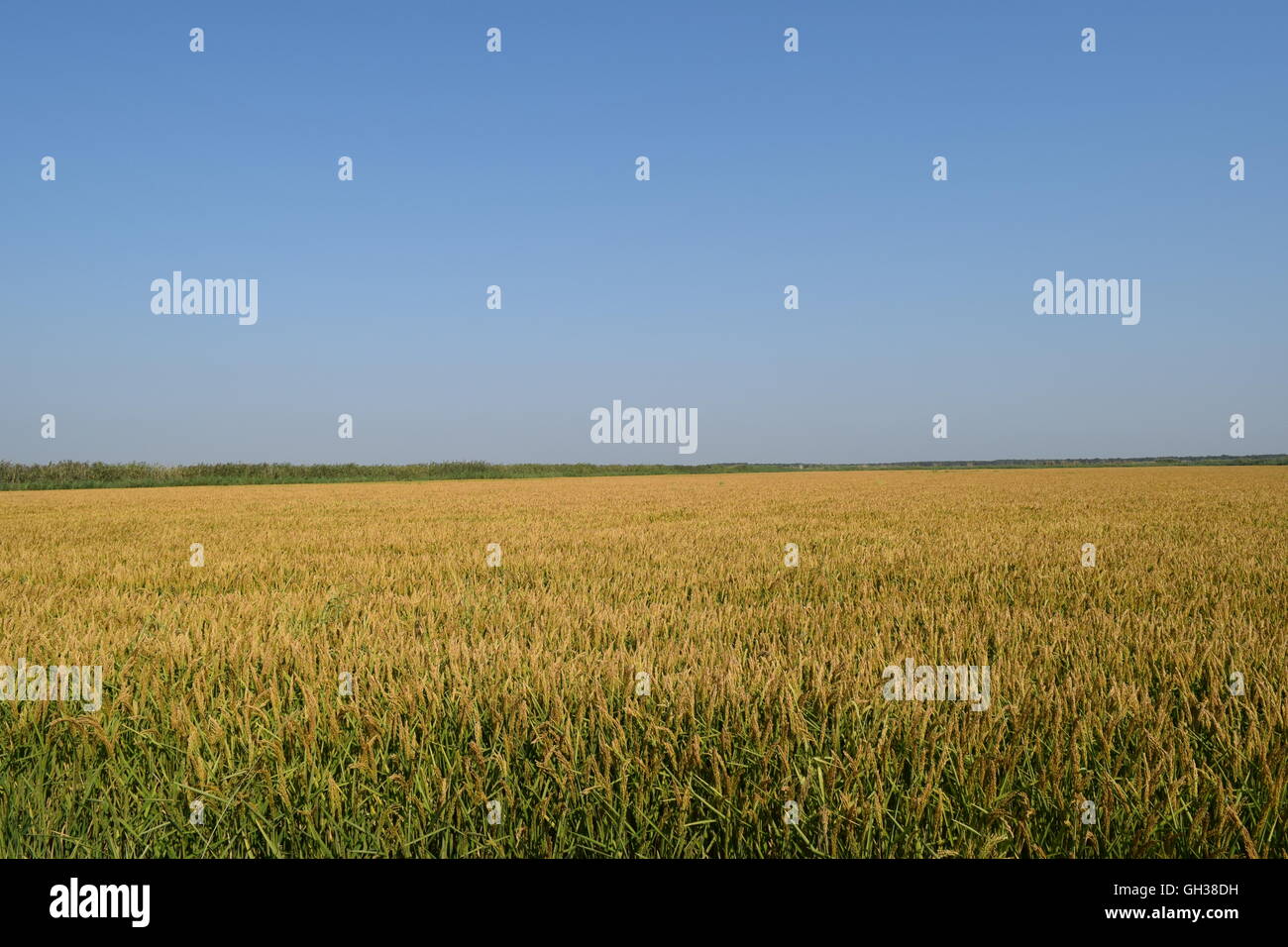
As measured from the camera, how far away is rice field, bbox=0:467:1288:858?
6.77ft

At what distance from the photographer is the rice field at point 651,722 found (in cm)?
206

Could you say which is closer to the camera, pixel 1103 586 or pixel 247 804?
pixel 247 804

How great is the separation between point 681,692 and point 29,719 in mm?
2768

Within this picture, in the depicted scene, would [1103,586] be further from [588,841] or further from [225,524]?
[225,524]

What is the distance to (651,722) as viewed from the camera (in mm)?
2463

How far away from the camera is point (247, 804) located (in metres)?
2.15

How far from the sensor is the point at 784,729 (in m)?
2.46
